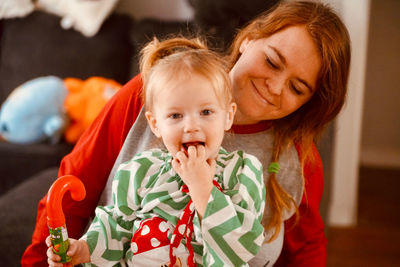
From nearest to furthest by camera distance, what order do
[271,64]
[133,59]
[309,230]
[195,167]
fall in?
[195,167], [271,64], [309,230], [133,59]

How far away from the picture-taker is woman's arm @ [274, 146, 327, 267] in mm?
1102

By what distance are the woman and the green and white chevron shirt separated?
0.15 metres

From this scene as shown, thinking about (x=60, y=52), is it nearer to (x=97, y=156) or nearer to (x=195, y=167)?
(x=97, y=156)

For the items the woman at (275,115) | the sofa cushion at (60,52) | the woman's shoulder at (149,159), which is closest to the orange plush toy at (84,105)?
the sofa cushion at (60,52)

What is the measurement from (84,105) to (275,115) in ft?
4.07

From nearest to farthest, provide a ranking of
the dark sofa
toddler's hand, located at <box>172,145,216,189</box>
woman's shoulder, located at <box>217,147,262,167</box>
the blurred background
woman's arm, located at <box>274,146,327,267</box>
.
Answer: toddler's hand, located at <box>172,145,216,189</box> < woman's shoulder, located at <box>217,147,262,167</box> < woman's arm, located at <box>274,146,327,267</box> < the blurred background < the dark sofa

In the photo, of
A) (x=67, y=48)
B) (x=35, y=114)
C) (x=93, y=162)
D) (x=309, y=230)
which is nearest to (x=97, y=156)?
(x=93, y=162)

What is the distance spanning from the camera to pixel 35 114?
1.92 m

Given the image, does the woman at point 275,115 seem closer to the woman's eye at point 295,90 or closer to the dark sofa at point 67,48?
the woman's eye at point 295,90

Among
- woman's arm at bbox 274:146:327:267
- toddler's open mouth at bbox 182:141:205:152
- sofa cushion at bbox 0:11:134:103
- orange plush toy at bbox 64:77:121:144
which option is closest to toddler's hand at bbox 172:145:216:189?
toddler's open mouth at bbox 182:141:205:152

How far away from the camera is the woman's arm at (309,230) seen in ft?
3.61

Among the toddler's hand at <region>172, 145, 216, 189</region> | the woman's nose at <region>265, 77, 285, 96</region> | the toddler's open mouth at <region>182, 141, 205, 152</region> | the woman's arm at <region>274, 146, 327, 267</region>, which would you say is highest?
the woman's nose at <region>265, 77, 285, 96</region>

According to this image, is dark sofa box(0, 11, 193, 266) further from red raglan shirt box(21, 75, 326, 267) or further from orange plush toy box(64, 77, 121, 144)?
red raglan shirt box(21, 75, 326, 267)

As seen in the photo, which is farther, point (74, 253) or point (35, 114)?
point (35, 114)
